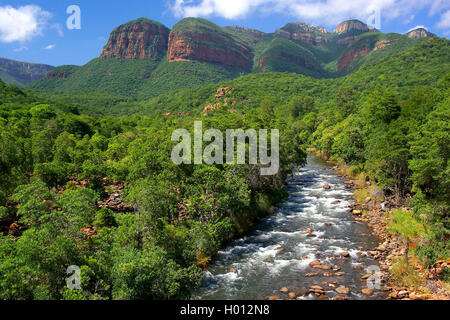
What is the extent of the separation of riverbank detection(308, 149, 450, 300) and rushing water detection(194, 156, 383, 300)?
0.99m

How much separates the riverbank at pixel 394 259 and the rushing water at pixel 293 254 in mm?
990

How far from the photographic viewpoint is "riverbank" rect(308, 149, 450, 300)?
18837 millimetres

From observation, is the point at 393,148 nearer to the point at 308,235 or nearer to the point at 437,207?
the point at 437,207

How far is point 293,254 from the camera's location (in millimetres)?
25641

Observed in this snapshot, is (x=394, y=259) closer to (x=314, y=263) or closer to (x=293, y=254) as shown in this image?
(x=314, y=263)

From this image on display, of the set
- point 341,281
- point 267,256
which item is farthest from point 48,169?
point 341,281

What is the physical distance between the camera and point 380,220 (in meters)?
31.0

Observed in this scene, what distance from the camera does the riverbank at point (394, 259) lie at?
18.8 meters

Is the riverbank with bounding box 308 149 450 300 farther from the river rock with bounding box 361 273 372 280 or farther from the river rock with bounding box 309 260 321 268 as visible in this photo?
the river rock with bounding box 309 260 321 268

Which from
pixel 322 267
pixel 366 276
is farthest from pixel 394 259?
pixel 322 267

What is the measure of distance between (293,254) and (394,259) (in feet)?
25.3

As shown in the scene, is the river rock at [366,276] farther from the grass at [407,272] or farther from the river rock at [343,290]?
the river rock at [343,290]

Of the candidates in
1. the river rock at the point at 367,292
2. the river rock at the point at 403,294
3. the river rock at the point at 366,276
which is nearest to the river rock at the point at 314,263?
the river rock at the point at 366,276

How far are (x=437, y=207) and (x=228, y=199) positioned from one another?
56.9 feet
